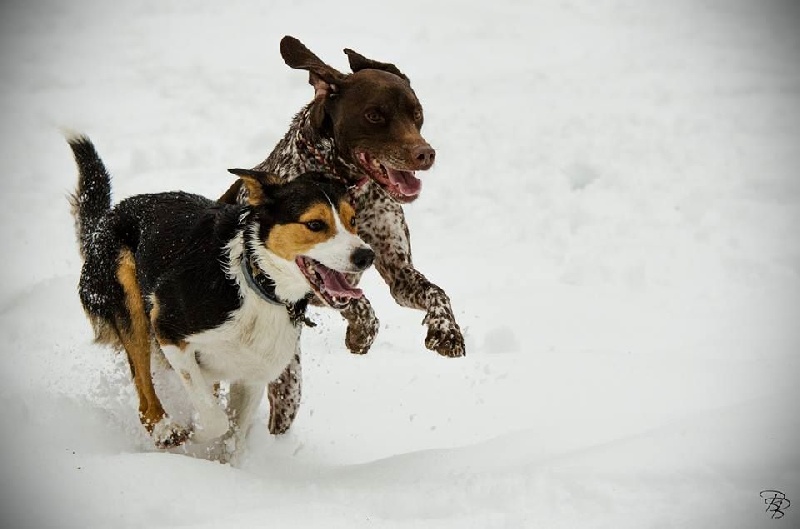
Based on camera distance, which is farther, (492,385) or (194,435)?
(492,385)

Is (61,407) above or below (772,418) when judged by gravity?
below

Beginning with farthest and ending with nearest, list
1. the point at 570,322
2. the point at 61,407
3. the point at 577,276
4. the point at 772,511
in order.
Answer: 1. the point at 577,276
2. the point at 570,322
3. the point at 61,407
4. the point at 772,511

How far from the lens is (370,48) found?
1207 centimetres

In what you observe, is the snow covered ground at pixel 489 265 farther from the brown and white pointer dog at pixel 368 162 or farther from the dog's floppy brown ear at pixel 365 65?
the dog's floppy brown ear at pixel 365 65

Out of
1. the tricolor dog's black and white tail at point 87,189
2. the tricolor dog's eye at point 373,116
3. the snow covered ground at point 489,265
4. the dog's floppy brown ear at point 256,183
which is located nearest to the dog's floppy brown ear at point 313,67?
the tricolor dog's eye at point 373,116

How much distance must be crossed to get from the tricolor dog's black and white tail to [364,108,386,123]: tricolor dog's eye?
1.64m

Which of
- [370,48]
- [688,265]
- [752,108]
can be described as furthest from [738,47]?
[688,265]

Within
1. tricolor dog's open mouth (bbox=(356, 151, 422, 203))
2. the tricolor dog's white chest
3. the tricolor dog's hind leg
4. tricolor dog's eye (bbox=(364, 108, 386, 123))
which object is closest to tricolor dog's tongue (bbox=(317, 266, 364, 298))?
the tricolor dog's white chest

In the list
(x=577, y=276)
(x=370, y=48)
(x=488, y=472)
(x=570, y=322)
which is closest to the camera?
(x=488, y=472)

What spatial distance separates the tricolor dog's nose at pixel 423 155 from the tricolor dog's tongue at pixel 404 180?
161 mm

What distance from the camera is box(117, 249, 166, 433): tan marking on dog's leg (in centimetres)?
420

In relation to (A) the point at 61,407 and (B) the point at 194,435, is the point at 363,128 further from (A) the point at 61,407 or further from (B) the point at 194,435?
A: (A) the point at 61,407

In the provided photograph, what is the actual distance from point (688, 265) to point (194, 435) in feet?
15.8

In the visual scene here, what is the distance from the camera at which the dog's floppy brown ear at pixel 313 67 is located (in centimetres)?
408
